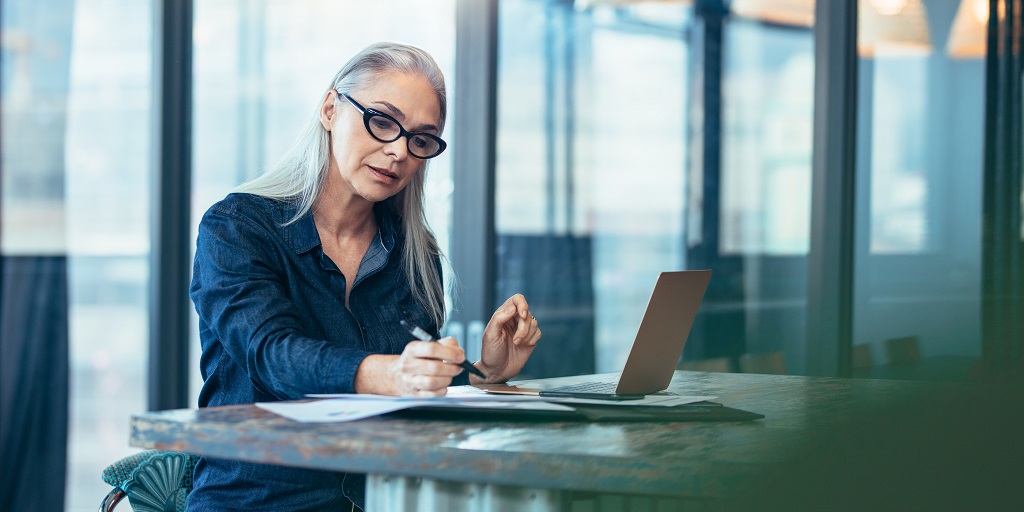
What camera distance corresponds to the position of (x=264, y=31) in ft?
11.8

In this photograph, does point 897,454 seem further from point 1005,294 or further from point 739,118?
point 739,118

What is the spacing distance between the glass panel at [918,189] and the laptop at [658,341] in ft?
4.86

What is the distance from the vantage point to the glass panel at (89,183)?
10.8 ft

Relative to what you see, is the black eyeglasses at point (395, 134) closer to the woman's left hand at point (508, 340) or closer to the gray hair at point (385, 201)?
the gray hair at point (385, 201)

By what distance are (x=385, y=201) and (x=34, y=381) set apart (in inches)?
79.7

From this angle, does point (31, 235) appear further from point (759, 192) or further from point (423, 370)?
point (423, 370)

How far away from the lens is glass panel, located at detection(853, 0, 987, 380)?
8.83 feet

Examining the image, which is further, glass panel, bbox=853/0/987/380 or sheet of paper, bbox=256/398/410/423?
glass panel, bbox=853/0/987/380

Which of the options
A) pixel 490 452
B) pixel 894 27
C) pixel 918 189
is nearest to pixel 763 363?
pixel 918 189

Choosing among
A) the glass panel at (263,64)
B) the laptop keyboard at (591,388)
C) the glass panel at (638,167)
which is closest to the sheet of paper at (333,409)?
the laptop keyboard at (591,388)

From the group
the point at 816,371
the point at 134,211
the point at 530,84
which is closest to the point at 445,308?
the point at 816,371

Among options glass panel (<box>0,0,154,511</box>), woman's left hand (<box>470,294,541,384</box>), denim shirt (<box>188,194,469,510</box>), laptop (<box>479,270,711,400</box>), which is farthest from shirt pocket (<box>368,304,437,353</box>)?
glass panel (<box>0,0,154,511</box>)

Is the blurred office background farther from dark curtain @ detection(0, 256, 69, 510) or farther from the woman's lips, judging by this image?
the woman's lips

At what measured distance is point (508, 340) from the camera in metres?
1.69
